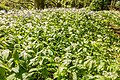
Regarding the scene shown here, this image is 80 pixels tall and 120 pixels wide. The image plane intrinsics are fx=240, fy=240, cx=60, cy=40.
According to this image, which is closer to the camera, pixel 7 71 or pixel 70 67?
pixel 7 71

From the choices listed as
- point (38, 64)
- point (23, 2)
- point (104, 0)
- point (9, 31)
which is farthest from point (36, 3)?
point (38, 64)

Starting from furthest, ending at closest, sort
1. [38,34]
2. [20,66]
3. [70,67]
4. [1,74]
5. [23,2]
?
[23,2] → [38,34] → [70,67] → [20,66] → [1,74]

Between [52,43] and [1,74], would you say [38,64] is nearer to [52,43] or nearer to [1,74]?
[1,74]

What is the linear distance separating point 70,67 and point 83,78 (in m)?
0.21

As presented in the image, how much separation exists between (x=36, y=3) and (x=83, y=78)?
1808cm

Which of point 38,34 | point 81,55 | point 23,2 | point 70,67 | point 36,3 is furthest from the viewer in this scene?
point 23,2

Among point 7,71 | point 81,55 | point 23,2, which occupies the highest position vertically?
point 7,71

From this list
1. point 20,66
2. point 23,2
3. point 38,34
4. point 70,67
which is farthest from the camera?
point 23,2

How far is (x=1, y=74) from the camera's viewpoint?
233 centimetres

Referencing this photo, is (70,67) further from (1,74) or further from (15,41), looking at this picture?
(15,41)

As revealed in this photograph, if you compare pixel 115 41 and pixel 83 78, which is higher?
pixel 83 78

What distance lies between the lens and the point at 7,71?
2.57 metres

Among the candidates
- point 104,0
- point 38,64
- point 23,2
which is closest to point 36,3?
point 104,0

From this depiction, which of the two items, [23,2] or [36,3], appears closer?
[36,3]
